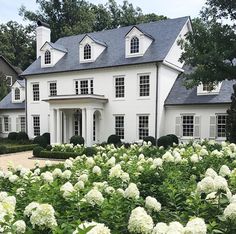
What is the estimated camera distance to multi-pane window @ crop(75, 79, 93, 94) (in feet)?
83.4

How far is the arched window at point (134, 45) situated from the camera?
24.0 metres

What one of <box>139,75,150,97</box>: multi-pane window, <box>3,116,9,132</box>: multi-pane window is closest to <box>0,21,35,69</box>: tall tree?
<box>3,116,9,132</box>: multi-pane window

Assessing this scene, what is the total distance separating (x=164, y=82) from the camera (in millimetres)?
23266

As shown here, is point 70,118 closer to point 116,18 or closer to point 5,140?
point 5,140

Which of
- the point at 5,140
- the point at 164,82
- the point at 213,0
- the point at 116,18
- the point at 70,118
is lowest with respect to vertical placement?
the point at 5,140

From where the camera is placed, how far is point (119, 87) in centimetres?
2422

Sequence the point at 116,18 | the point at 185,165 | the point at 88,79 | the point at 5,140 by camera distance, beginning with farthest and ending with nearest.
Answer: the point at 116,18 < the point at 5,140 < the point at 88,79 < the point at 185,165

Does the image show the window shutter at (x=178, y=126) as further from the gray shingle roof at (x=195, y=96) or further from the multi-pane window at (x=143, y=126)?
the multi-pane window at (x=143, y=126)

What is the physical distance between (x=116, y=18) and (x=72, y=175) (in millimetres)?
47123

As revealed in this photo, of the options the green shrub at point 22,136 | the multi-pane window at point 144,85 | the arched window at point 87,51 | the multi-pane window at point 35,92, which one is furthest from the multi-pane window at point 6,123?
the multi-pane window at point 144,85

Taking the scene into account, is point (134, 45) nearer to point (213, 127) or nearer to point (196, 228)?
point (213, 127)

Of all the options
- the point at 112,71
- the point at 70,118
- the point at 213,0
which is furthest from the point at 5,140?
the point at 213,0

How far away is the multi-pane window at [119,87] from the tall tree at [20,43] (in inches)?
1200

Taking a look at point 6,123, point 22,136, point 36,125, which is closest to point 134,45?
point 36,125
